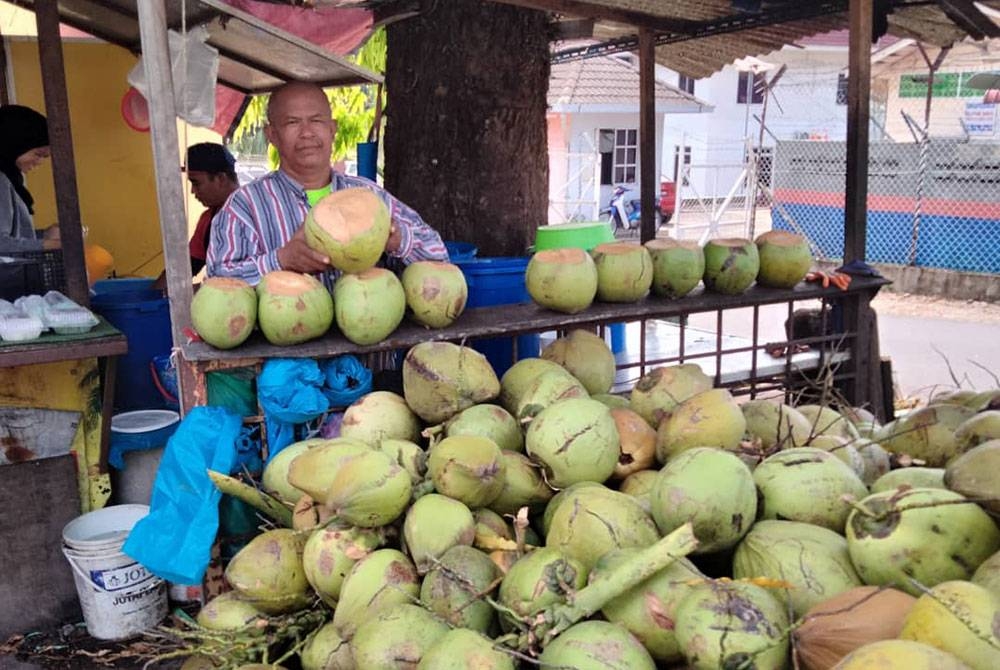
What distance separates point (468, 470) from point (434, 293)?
1.03 meters

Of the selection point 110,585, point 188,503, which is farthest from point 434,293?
point 110,585

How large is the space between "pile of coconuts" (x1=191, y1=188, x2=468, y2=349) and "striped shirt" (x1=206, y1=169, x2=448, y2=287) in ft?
1.11

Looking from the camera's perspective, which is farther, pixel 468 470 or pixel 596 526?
pixel 468 470

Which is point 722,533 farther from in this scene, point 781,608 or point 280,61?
point 280,61

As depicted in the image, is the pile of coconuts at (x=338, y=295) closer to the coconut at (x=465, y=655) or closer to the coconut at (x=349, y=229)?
the coconut at (x=349, y=229)

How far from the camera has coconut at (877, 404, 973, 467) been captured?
7.00 ft

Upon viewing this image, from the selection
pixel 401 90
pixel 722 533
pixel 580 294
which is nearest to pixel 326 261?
pixel 580 294

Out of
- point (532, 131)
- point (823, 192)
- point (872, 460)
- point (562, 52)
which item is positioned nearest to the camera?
point (872, 460)

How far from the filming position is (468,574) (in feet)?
5.45

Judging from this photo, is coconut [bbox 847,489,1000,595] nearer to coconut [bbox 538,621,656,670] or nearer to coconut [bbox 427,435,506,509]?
coconut [bbox 538,621,656,670]

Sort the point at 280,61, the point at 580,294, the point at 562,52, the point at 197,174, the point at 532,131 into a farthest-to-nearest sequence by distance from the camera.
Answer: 1. the point at 562,52
2. the point at 197,174
3. the point at 532,131
4. the point at 280,61
5. the point at 580,294

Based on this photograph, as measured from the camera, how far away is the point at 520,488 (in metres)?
1.95

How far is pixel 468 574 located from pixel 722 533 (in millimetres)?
487

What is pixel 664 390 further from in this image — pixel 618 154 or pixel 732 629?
pixel 618 154
